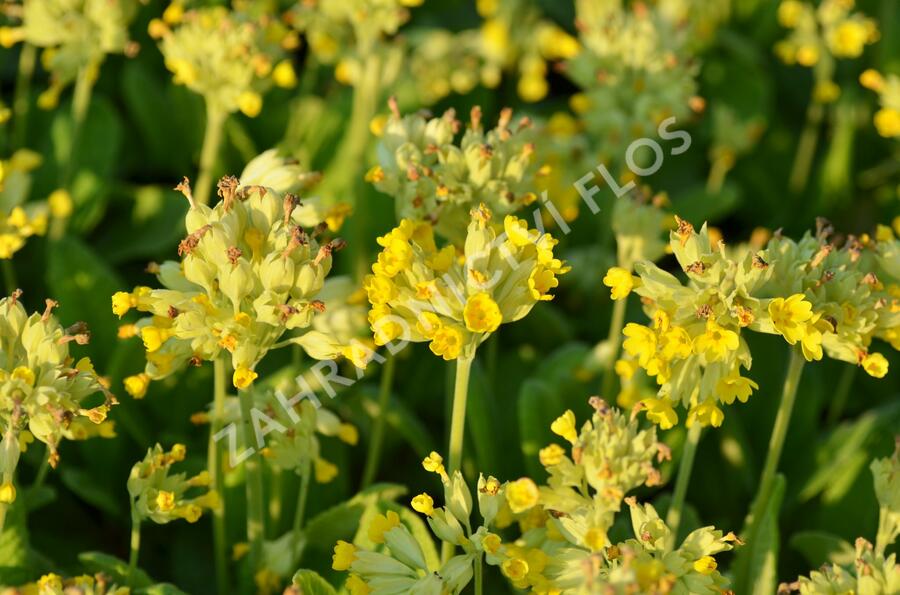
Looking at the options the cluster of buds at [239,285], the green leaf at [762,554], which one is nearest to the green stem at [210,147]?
the cluster of buds at [239,285]

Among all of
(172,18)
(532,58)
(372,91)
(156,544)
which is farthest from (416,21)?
(156,544)

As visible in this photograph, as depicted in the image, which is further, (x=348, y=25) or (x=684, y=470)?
(x=348, y=25)

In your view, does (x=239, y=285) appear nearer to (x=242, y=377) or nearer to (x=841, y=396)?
(x=242, y=377)

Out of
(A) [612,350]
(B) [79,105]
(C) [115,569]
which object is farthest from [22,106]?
(A) [612,350]

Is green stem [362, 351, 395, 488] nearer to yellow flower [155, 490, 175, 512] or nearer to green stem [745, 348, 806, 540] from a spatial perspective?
yellow flower [155, 490, 175, 512]

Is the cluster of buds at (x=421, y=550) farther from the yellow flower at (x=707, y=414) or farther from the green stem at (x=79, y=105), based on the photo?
the green stem at (x=79, y=105)
